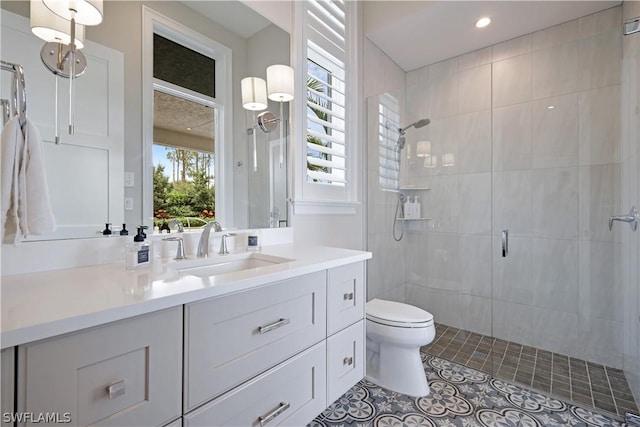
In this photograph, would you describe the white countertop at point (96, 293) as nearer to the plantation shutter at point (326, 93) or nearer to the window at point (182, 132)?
the window at point (182, 132)

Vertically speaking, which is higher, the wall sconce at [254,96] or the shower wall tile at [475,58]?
the shower wall tile at [475,58]

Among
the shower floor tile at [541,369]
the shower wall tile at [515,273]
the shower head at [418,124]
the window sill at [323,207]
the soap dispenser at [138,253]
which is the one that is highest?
the shower head at [418,124]

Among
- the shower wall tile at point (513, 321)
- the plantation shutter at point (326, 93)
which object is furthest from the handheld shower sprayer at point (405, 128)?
the shower wall tile at point (513, 321)

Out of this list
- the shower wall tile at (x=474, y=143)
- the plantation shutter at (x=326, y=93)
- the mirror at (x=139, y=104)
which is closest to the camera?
the mirror at (x=139, y=104)

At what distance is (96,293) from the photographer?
0.71 meters

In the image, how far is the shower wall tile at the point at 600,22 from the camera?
198cm

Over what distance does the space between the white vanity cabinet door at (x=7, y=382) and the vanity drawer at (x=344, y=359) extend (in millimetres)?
915

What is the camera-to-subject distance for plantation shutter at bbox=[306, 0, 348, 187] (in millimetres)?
1889

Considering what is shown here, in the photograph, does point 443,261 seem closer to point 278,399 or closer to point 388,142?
point 388,142

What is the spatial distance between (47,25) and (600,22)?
3155mm

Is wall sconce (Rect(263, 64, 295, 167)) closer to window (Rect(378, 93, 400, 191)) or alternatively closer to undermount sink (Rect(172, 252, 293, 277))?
undermount sink (Rect(172, 252, 293, 277))

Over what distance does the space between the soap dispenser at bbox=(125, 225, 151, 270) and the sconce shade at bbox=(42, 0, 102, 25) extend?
0.77 m

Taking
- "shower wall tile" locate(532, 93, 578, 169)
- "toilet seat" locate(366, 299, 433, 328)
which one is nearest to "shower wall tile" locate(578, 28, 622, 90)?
"shower wall tile" locate(532, 93, 578, 169)

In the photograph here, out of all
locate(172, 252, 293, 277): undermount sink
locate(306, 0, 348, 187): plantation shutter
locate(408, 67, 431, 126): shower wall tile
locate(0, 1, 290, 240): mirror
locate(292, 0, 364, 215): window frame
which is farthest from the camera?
locate(408, 67, 431, 126): shower wall tile
